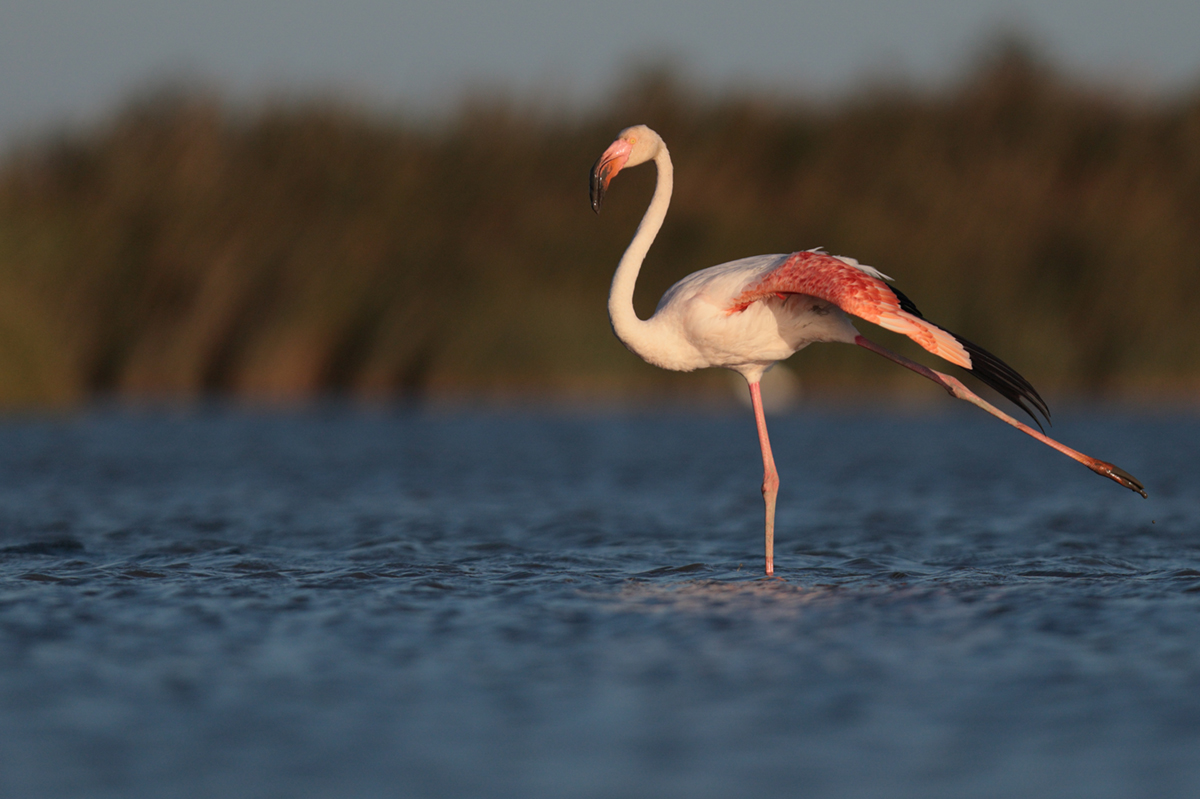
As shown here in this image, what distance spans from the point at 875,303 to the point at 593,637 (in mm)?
2224

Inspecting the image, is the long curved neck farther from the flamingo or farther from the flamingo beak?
the flamingo beak

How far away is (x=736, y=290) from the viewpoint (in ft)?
25.3

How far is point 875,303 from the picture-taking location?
24.0 feet

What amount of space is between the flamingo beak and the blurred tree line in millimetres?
10303

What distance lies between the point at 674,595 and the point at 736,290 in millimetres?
1575

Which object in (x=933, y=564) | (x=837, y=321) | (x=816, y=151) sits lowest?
→ (x=933, y=564)

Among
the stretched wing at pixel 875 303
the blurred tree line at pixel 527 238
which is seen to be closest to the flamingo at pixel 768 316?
the stretched wing at pixel 875 303

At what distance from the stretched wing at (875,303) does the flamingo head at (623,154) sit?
0.92m

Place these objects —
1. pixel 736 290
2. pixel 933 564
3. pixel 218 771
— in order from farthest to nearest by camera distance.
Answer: pixel 933 564 → pixel 736 290 → pixel 218 771

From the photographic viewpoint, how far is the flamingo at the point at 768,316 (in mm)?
7391

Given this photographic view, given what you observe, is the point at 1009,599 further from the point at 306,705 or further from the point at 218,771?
the point at 218,771

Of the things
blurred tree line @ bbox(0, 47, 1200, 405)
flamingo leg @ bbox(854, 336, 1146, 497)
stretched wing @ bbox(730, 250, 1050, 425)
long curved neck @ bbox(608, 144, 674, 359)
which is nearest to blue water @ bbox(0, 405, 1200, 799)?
flamingo leg @ bbox(854, 336, 1146, 497)

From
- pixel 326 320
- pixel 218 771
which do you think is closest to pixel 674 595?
pixel 218 771

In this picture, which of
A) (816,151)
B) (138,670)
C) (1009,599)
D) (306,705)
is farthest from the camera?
(816,151)
